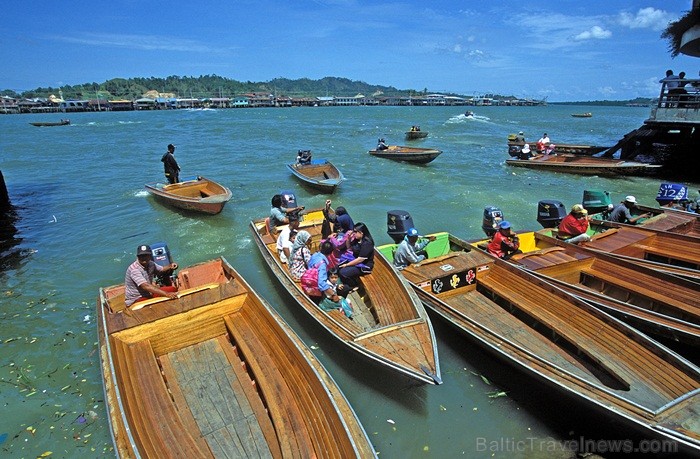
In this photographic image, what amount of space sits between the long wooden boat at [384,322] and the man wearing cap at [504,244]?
2.93 metres

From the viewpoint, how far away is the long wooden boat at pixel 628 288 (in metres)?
7.39

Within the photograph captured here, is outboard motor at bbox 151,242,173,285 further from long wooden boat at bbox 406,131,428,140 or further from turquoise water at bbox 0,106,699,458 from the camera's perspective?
long wooden boat at bbox 406,131,428,140

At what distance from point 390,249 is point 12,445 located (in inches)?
330

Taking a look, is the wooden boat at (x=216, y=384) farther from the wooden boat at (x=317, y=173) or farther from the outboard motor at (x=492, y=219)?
the wooden boat at (x=317, y=173)

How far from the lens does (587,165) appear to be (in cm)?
2709

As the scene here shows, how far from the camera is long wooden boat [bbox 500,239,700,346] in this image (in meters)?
7.39

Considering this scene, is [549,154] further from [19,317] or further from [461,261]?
[19,317]

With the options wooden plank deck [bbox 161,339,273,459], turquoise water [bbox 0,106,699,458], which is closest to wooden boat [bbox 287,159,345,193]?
turquoise water [bbox 0,106,699,458]

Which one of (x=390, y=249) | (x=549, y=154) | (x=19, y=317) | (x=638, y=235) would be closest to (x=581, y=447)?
(x=390, y=249)

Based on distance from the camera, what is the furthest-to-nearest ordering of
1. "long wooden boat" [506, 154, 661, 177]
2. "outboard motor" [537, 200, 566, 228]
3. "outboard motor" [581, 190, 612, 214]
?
"long wooden boat" [506, 154, 661, 177] → "outboard motor" [581, 190, 612, 214] → "outboard motor" [537, 200, 566, 228]

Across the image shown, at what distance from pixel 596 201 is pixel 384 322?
1074cm

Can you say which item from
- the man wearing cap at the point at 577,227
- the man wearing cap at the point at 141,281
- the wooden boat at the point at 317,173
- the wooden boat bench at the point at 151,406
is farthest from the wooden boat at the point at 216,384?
the wooden boat at the point at 317,173

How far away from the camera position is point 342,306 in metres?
8.28

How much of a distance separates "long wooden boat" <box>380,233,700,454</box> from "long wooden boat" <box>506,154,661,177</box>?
→ 70.3 ft
